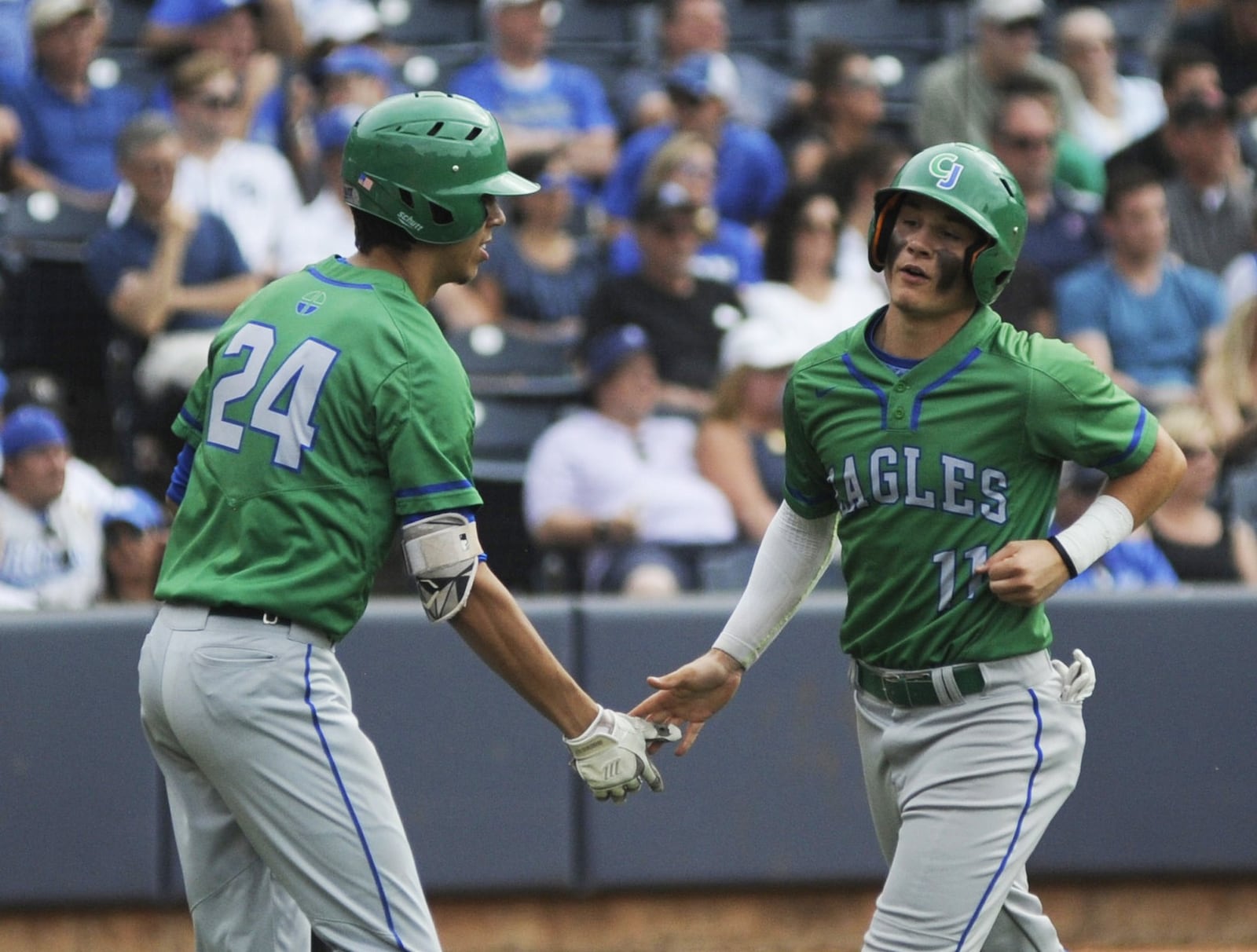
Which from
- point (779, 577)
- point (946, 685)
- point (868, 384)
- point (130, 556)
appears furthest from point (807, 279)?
point (946, 685)

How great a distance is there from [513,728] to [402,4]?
5489 millimetres

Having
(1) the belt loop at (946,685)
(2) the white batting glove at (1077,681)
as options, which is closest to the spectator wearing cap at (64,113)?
(1) the belt loop at (946,685)

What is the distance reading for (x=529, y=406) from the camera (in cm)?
761

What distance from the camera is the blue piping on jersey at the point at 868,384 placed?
362 cm

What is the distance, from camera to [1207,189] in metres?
8.54

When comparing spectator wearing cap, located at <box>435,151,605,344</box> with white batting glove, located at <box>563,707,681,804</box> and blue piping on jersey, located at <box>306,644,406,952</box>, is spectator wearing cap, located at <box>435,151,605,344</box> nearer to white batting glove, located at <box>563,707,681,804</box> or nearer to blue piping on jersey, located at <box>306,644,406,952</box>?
white batting glove, located at <box>563,707,681,804</box>

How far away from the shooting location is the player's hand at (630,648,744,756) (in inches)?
158

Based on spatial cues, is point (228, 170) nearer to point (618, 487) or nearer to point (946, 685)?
point (618, 487)

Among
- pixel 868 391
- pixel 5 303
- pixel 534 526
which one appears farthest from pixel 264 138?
pixel 868 391

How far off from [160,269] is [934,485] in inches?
184

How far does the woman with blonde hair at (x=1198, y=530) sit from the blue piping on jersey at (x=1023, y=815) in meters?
3.33

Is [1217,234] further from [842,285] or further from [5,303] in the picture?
[5,303]

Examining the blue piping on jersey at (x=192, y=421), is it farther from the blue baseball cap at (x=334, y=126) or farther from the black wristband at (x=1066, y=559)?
the blue baseball cap at (x=334, y=126)

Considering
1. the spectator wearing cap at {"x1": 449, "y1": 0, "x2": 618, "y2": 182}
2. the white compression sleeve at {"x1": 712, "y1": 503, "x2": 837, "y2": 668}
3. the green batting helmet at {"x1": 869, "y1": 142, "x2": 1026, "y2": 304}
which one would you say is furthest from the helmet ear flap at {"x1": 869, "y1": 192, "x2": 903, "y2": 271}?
the spectator wearing cap at {"x1": 449, "y1": 0, "x2": 618, "y2": 182}
